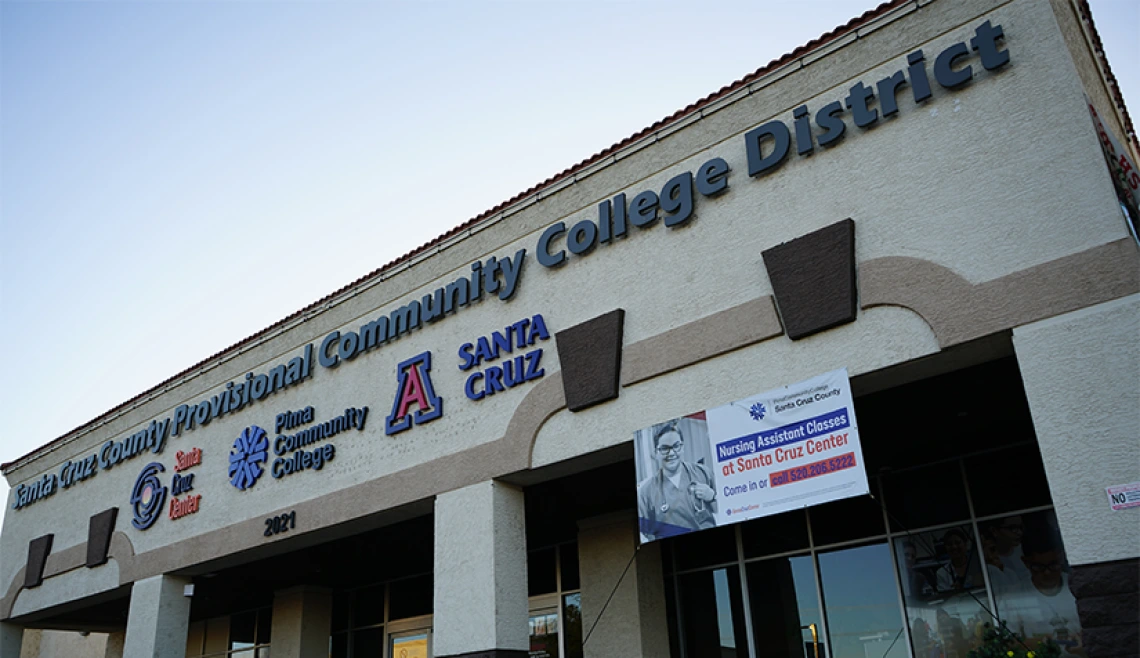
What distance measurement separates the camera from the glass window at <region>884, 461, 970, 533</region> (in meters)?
12.8

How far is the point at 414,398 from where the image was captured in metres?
14.5

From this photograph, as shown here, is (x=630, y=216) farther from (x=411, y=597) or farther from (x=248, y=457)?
(x=411, y=597)

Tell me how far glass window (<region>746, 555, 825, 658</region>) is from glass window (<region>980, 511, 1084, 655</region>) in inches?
102

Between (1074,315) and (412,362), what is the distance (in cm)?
969

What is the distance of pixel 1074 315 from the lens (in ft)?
28.7

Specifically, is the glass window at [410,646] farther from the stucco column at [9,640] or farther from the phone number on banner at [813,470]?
the phone number on banner at [813,470]

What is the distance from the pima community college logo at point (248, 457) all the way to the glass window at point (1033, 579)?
12.3 metres

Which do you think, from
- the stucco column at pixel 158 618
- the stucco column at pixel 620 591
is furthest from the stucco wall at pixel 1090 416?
the stucco column at pixel 158 618

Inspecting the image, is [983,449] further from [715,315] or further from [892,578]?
[715,315]

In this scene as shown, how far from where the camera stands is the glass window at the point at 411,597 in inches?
738

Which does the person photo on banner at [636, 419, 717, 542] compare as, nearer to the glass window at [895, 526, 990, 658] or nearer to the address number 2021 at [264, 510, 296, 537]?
the glass window at [895, 526, 990, 658]

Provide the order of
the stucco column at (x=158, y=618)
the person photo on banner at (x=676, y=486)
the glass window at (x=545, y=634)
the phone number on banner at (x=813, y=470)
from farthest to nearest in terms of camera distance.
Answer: the stucco column at (x=158, y=618) → the glass window at (x=545, y=634) → the person photo on banner at (x=676, y=486) → the phone number on banner at (x=813, y=470)

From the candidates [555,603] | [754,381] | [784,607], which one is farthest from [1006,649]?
[555,603]

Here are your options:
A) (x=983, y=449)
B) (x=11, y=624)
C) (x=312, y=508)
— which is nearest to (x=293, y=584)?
(x=312, y=508)
